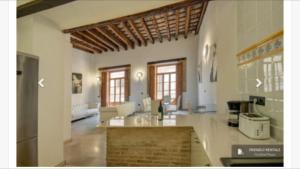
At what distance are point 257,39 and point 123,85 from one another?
286 inches

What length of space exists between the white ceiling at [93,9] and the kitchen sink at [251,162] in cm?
215

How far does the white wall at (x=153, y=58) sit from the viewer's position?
22.3 feet

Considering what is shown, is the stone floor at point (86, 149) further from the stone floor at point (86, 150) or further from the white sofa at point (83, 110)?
the white sofa at point (83, 110)

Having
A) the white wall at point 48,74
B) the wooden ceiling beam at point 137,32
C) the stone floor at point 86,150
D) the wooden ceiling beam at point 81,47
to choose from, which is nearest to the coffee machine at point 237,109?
the stone floor at point 86,150

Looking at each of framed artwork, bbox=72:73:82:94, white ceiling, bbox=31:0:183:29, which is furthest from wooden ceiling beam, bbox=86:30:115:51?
white ceiling, bbox=31:0:183:29

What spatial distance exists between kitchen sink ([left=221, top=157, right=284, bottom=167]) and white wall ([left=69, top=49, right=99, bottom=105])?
7309 mm

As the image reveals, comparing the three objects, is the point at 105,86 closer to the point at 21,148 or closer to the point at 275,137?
the point at 21,148

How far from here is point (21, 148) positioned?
1.94 m

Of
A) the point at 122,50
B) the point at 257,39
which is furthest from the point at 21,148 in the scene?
the point at 122,50

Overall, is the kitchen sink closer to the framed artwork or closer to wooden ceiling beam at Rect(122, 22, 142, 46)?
wooden ceiling beam at Rect(122, 22, 142, 46)

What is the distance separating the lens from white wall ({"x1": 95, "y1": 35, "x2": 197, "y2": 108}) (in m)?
6.80

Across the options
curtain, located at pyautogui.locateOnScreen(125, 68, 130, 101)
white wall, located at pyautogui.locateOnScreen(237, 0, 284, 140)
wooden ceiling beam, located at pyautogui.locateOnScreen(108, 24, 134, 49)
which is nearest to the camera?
white wall, located at pyautogui.locateOnScreen(237, 0, 284, 140)

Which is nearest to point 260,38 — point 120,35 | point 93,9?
point 93,9
